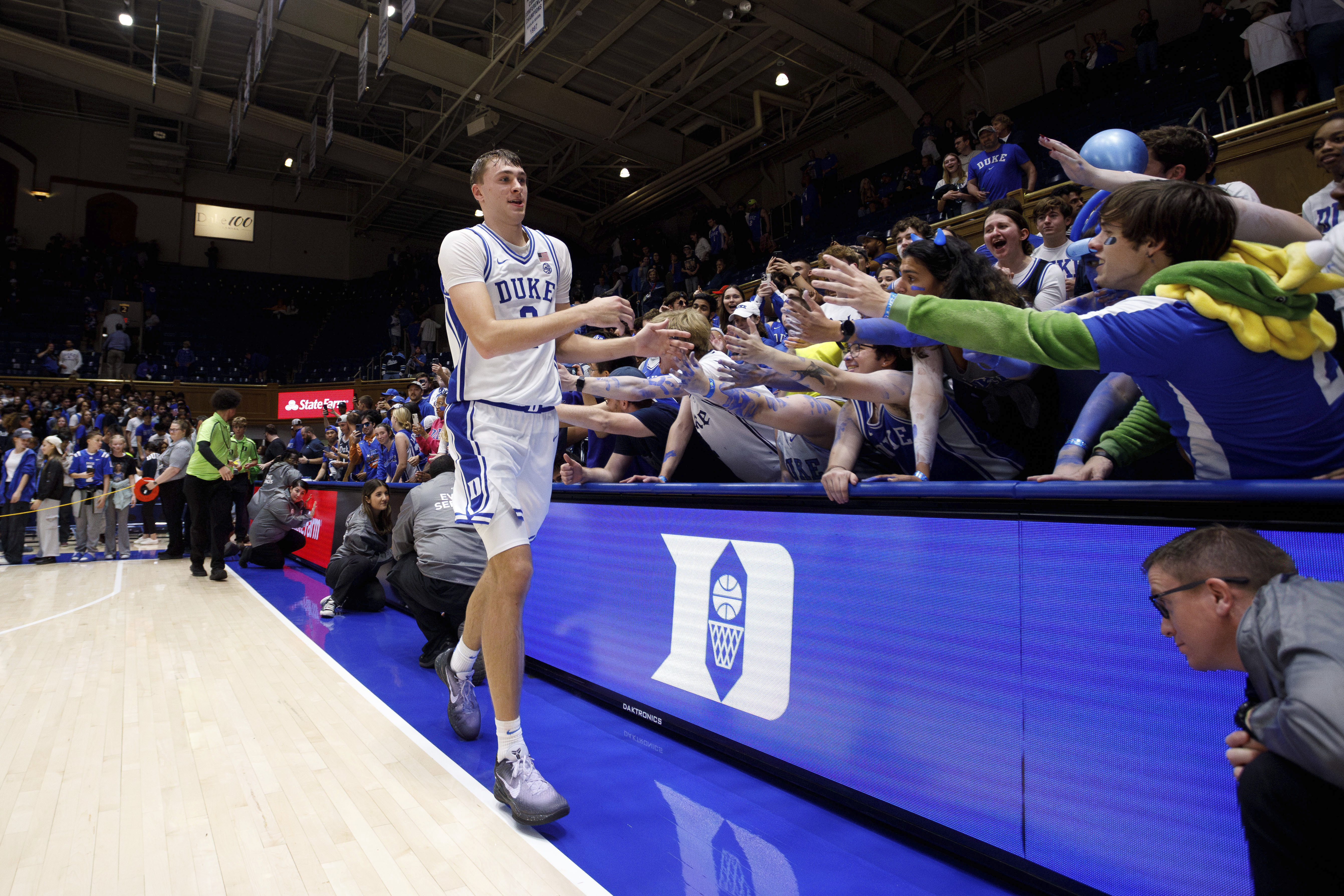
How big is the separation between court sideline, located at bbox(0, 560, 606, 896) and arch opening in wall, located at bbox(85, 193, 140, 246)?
23.4m

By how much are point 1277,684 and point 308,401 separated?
878 inches

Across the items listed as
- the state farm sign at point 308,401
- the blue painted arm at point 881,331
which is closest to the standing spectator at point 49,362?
the state farm sign at point 308,401

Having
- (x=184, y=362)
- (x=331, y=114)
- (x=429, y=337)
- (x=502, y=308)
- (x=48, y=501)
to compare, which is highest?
(x=331, y=114)

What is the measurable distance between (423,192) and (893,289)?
69.2ft

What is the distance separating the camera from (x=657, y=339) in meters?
2.35

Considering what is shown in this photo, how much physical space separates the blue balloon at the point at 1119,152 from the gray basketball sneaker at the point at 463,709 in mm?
2919

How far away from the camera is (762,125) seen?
14516 mm

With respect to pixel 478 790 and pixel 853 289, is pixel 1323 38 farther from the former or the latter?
pixel 478 790

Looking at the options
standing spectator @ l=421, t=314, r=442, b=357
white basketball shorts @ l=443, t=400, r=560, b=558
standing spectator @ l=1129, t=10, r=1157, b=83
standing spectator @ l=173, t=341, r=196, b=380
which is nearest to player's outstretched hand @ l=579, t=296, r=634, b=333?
white basketball shorts @ l=443, t=400, r=560, b=558

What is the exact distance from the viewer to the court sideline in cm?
180

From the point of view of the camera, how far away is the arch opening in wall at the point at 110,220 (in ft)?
71.6

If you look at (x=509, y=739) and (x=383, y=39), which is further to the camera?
(x=383, y=39)

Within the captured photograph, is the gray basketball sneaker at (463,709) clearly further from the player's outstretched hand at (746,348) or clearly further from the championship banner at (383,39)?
the championship banner at (383,39)

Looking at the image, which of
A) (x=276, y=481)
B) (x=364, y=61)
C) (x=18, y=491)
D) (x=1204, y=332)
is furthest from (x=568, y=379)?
(x=18, y=491)
